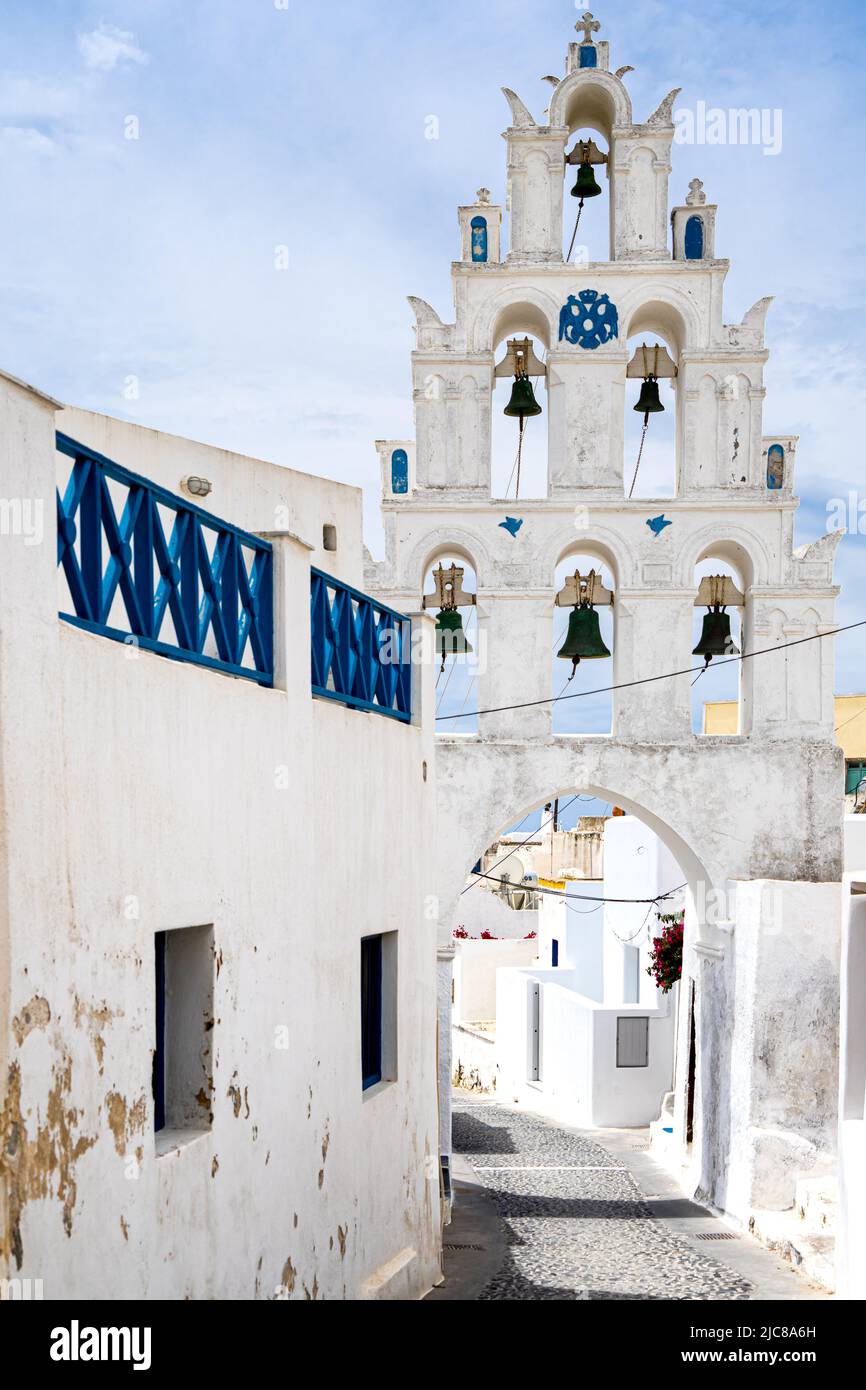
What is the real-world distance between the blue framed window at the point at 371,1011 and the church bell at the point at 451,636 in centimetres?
612

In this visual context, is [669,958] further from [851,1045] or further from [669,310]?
[851,1045]

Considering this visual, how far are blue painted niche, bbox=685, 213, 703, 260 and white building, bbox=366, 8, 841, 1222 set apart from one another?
18 mm

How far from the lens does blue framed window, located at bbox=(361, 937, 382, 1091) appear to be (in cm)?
755

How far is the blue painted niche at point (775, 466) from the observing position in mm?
13344

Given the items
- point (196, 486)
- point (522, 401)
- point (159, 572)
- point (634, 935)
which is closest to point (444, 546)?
point (522, 401)

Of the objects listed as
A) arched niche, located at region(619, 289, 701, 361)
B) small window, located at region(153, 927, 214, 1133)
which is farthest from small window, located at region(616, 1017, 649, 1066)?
small window, located at region(153, 927, 214, 1133)

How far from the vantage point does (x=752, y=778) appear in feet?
42.9

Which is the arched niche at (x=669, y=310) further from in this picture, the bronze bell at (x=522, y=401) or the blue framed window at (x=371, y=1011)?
the blue framed window at (x=371, y=1011)

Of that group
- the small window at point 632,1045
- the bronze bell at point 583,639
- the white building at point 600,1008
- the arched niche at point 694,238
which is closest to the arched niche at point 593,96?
the arched niche at point 694,238

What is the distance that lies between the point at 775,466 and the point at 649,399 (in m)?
1.38

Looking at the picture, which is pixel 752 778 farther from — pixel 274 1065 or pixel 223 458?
pixel 274 1065

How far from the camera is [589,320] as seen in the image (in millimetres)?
13227
